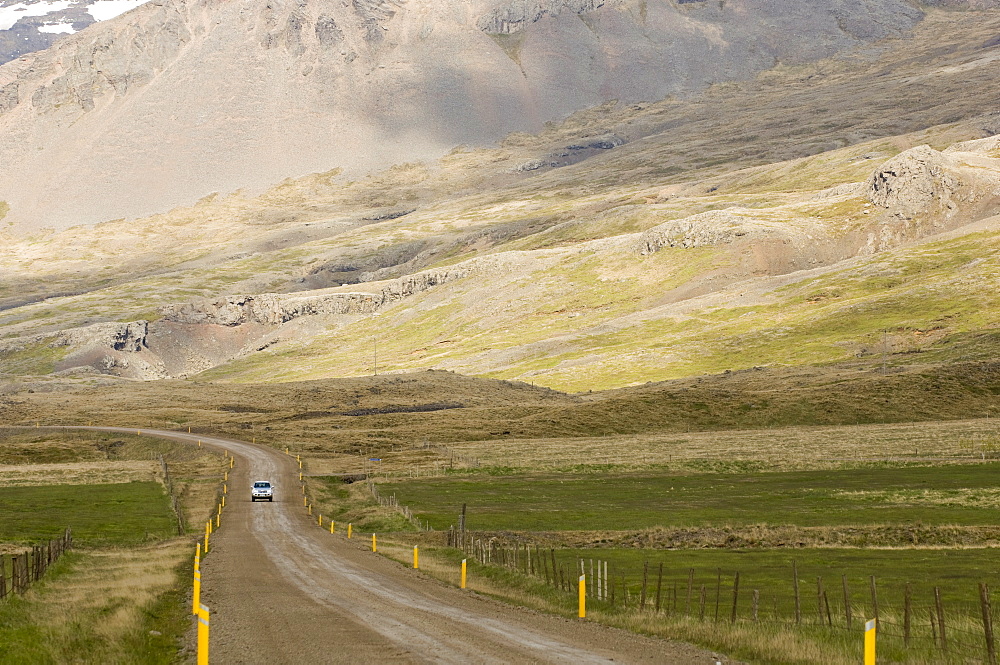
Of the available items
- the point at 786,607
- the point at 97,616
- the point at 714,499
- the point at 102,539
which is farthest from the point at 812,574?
the point at 102,539

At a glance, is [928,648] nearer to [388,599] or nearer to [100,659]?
[388,599]

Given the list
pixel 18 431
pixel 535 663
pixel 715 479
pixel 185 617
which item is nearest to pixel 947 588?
pixel 535 663

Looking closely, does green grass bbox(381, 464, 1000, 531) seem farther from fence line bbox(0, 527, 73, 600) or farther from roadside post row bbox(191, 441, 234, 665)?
fence line bbox(0, 527, 73, 600)

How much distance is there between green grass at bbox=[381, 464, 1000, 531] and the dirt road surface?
58.7 ft

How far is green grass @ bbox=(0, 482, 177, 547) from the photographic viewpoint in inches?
2114

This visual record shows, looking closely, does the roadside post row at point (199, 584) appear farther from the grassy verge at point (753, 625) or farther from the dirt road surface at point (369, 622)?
the grassy verge at point (753, 625)

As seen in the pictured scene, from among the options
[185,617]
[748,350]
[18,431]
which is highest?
[748,350]

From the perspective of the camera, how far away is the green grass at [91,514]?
53688mm

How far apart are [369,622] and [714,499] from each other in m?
43.0

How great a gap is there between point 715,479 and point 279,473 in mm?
42822

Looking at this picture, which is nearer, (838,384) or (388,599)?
(388,599)

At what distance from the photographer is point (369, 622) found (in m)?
25.7

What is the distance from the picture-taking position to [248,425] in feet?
470

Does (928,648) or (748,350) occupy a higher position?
(748,350)
